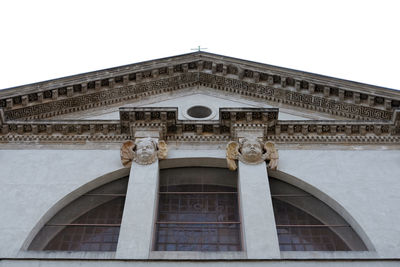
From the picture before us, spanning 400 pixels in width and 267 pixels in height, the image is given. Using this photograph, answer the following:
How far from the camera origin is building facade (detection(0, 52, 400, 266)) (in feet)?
40.8

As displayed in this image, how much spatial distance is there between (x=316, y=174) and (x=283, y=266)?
399cm

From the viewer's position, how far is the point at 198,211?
1428 cm

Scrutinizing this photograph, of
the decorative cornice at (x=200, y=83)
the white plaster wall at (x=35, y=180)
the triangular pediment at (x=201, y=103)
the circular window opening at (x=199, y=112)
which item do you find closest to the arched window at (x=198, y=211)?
the triangular pediment at (x=201, y=103)

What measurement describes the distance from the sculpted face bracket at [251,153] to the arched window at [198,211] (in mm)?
662

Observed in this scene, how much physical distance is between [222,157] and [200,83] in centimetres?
460

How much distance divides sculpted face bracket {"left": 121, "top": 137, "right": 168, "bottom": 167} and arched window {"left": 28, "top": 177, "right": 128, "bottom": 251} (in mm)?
727

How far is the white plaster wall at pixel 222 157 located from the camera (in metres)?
12.8

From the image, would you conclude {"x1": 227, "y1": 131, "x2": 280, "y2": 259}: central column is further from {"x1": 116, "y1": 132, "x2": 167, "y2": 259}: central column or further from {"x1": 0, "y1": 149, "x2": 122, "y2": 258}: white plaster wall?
{"x1": 0, "y1": 149, "x2": 122, "y2": 258}: white plaster wall

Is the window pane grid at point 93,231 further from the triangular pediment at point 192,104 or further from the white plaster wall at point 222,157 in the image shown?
the triangular pediment at point 192,104

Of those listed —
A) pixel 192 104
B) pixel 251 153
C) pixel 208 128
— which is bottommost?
pixel 251 153

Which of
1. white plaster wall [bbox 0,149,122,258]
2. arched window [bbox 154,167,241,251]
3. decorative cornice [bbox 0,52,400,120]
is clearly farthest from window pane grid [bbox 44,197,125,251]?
decorative cornice [bbox 0,52,400,120]

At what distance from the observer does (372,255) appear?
12023 mm

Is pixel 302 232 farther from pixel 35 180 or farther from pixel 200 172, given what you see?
pixel 35 180

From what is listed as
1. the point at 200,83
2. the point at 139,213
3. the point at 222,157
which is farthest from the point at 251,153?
the point at 200,83
